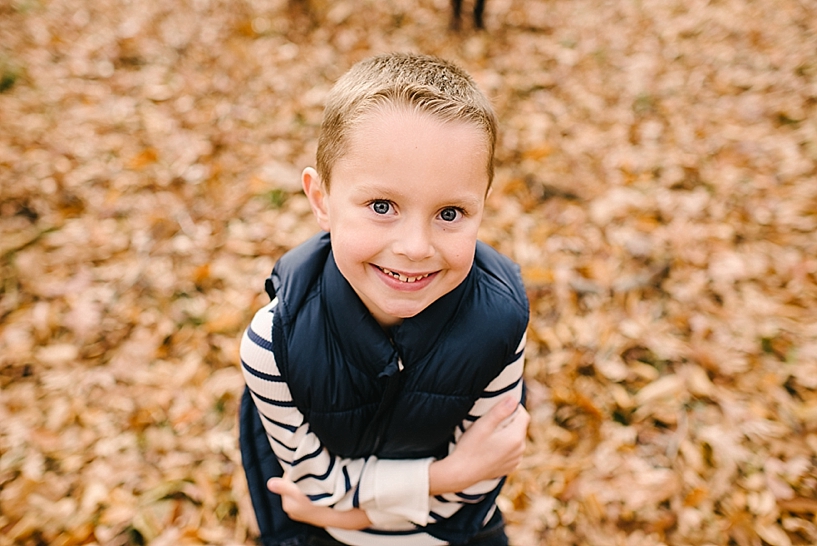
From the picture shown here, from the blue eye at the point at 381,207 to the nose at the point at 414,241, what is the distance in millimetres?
58

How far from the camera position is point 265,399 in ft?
5.05

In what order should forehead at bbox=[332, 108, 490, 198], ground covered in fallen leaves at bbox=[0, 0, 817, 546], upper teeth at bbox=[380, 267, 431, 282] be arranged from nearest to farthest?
forehead at bbox=[332, 108, 490, 198], upper teeth at bbox=[380, 267, 431, 282], ground covered in fallen leaves at bbox=[0, 0, 817, 546]

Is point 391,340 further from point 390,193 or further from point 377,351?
point 390,193

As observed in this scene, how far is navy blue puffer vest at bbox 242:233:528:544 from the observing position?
1.46 m

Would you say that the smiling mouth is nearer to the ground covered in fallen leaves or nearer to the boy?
the boy

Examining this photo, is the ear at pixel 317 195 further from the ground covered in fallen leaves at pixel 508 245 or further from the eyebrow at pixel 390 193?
the ground covered in fallen leaves at pixel 508 245

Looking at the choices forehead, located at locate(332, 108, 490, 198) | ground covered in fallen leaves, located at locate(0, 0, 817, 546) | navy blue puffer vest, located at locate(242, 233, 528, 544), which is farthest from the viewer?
ground covered in fallen leaves, located at locate(0, 0, 817, 546)

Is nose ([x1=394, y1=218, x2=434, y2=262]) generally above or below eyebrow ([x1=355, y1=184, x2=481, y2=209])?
below

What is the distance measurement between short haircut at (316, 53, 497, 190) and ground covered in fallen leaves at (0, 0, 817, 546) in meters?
1.93

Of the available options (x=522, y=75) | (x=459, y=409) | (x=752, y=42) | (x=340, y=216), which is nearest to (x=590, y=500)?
(x=459, y=409)

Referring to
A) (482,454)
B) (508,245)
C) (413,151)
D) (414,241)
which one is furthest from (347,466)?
(508,245)

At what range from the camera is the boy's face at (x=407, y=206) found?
1.23 meters

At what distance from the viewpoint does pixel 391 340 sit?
156cm

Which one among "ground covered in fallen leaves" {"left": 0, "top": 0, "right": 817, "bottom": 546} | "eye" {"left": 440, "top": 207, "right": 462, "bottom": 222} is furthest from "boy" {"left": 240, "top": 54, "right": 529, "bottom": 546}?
"ground covered in fallen leaves" {"left": 0, "top": 0, "right": 817, "bottom": 546}
